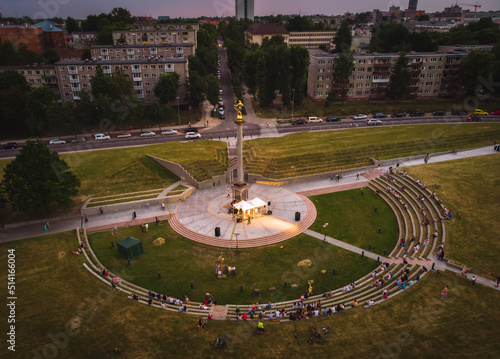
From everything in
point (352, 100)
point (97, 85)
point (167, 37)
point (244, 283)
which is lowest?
point (244, 283)

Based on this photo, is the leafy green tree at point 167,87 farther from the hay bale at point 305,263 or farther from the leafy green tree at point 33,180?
the hay bale at point 305,263

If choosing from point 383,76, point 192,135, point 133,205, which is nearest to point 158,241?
point 133,205

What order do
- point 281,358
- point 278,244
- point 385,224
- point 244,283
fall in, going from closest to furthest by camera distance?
point 281,358, point 244,283, point 278,244, point 385,224

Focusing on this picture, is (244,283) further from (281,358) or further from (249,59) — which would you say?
(249,59)

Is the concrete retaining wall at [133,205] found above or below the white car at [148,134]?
below

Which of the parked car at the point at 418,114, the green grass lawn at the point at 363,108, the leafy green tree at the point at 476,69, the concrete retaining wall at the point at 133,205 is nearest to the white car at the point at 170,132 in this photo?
the green grass lawn at the point at 363,108

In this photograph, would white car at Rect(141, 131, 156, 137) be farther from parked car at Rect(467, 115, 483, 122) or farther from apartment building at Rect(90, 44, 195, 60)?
parked car at Rect(467, 115, 483, 122)

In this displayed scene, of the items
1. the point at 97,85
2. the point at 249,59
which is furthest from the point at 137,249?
the point at 249,59
